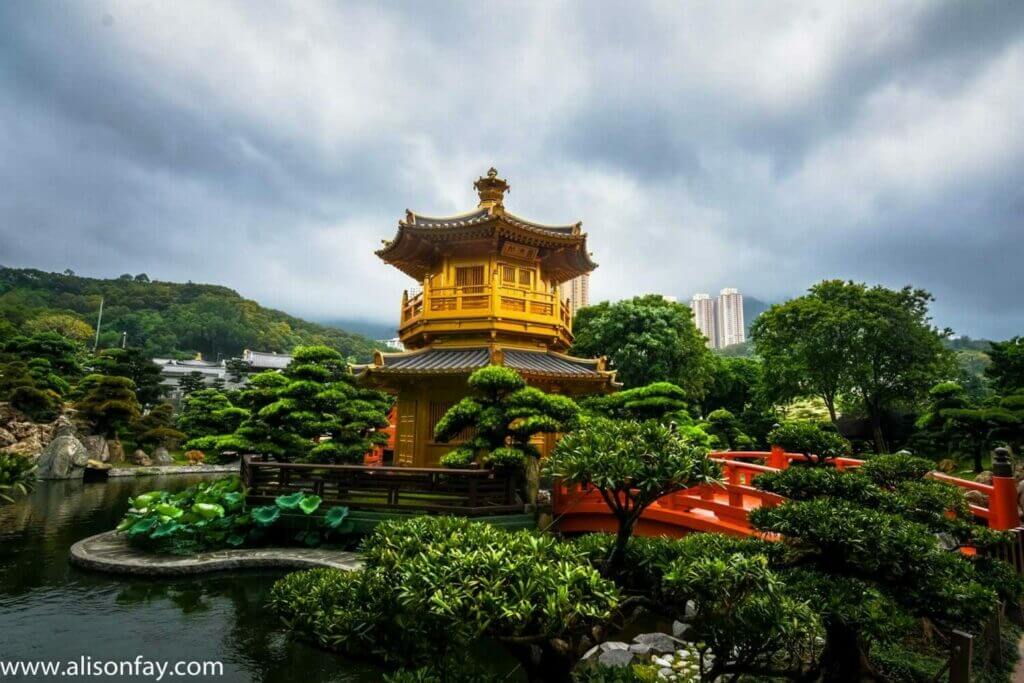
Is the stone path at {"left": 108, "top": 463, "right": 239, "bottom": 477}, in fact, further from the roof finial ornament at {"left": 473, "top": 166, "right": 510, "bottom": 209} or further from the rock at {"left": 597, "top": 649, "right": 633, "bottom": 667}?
the rock at {"left": 597, "top": 649, "right": 633, "bottom": 667}

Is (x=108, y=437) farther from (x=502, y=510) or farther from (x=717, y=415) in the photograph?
(x=717, y=415)

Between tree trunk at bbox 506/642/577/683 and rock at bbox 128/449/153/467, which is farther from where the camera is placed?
rock at bbox 128/449/153/467

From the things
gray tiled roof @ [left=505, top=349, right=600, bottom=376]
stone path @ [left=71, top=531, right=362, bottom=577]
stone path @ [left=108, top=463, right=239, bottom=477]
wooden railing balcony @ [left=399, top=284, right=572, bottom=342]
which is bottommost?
stone path @ [left=108, top=463, right=239, bottom=477]

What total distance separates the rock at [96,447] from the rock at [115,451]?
0.66m

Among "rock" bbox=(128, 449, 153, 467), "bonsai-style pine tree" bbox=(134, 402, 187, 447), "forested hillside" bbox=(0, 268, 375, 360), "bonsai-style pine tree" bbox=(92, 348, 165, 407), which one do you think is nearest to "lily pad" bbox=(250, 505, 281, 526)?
"rock" bbox=(128, 449, 153, 467)

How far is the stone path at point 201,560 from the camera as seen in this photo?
10.5 metres

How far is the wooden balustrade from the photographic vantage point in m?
11.5

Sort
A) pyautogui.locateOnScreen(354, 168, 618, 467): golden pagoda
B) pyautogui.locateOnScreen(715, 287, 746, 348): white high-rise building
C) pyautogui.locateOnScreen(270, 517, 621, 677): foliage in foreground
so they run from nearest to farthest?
1. pyautogui.locateOnScreen(270, 517, 621, 677): foliage in foreground
2. pyautogui.locateOnScreen(354, 168, 618, 467): golden pagoda
3. pyautogui.locateOnScreen(715, 287, 746, 348): white high-rise building

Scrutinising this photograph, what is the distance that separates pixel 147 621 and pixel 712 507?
33.3ft

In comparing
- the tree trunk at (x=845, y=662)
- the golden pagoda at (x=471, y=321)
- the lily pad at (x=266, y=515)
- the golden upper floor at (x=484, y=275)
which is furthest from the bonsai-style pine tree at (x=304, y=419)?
the tree trunk at (x=845, y=662)

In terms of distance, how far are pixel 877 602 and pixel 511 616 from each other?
334 cm

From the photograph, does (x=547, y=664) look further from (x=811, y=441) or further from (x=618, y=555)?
(x=811, y=441)

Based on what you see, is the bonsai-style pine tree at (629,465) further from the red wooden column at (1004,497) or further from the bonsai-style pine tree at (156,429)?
the bonsai-style pine tree at (156,429)

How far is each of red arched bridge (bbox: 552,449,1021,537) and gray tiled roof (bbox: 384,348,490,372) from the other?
4078mm
